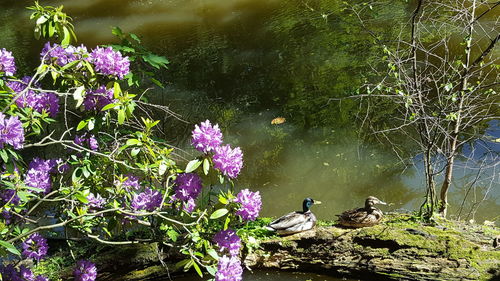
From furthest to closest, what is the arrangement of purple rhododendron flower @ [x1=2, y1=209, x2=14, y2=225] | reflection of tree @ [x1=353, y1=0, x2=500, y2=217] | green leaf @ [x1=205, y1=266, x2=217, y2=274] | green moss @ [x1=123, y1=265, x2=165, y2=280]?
green moss @ [x1=123, y1=265, x2=165, y2=280], reflection of tree @ [x1=353, y1=0, x2=500, y2=217], purple rhododendron flower @ [x1=2, y1=209, x2=14, y2=225], green leaf @ [x1=205, y1=266, x2=217, y2=274]

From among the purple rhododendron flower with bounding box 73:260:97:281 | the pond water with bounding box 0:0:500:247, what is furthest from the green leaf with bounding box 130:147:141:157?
the pond water with bounding box 0:0:500:247

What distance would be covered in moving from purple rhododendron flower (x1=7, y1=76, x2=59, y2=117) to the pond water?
2709mm

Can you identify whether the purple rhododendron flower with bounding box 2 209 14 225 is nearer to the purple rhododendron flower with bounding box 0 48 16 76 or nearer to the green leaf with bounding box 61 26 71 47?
the purple rhododendron flower with bounding box 0 48 16 76

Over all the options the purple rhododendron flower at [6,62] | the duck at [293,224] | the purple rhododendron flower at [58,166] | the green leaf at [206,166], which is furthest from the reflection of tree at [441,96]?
the purple rhododendron flower at [6,62]

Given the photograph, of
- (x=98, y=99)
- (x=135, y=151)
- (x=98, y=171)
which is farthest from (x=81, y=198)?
(x=98, y=99)

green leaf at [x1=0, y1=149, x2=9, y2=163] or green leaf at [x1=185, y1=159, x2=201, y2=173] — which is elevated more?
green leaf at [x1=0, y1=149, x2=9, y2=163]

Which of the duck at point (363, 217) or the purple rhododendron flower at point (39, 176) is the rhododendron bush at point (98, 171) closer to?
the purple rhododendron flower at point (39, 176)

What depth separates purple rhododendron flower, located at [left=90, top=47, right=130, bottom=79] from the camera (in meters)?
2.56

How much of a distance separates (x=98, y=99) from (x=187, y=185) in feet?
1.98

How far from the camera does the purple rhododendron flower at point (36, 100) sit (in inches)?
100.0

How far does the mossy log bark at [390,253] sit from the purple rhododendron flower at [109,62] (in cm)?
185

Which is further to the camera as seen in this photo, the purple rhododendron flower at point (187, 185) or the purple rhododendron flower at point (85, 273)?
the purple rhododendron flower at point (85, 273)

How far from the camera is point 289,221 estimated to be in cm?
414

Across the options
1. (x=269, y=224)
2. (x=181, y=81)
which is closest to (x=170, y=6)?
(x=181, y=81)
